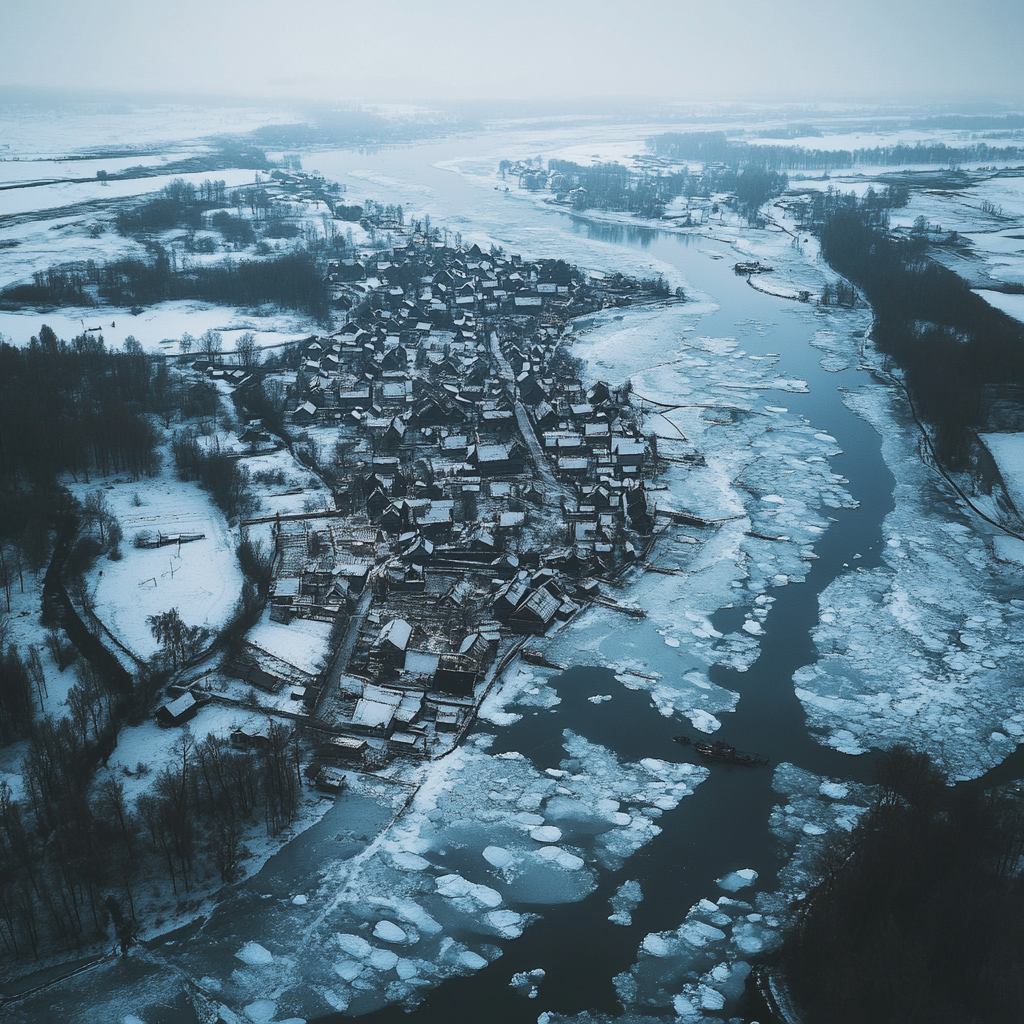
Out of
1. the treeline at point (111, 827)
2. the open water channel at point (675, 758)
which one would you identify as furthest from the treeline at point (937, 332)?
the treeline at point (111, 827)

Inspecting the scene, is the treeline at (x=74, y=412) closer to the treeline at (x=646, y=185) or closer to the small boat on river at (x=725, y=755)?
the small boat on river at (x=725, y=755)

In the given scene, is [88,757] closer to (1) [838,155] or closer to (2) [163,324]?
(2) [163,324]

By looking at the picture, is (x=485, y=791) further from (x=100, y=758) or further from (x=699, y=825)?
(x=100, y=758)

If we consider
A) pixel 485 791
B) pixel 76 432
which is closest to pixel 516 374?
pixel 76 432

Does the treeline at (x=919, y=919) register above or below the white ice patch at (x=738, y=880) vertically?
above

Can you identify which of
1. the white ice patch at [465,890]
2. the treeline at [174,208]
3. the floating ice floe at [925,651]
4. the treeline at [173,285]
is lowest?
the white ice patch at [465,890]

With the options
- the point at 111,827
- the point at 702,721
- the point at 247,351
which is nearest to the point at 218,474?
the point at 247,351

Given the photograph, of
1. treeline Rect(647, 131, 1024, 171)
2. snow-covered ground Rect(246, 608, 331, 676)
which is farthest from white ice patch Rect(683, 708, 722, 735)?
treeline Rect(647, 131, 1024, 171)
